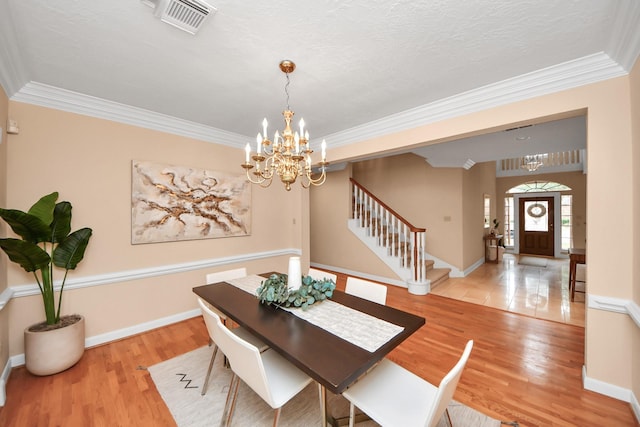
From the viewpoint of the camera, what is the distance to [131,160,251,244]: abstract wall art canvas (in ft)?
9.30

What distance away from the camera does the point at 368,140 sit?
3.27 m

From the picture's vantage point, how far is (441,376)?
2088mm

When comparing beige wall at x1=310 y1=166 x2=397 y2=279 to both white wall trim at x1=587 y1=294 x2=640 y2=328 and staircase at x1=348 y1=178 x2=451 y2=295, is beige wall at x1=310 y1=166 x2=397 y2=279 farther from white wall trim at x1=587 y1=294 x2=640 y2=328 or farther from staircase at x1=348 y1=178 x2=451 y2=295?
white wall trim at x1=587 y1=294 x2=640 y2=328

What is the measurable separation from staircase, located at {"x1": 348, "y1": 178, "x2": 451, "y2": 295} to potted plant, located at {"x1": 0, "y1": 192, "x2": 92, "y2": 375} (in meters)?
4.24

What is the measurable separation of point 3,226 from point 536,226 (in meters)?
11.4

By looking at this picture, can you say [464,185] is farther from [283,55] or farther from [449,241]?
[283,55]

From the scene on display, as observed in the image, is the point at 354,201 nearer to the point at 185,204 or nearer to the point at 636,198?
the point at 185,204

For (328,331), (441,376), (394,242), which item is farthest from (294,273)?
(394,242)

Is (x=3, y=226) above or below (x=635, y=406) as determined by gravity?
above

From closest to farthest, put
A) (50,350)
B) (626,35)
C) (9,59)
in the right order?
(626,35) → (9,59) → (50,350)

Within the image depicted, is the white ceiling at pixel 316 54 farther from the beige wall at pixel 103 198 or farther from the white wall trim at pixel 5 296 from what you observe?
the white wall trim at pixel 5 296

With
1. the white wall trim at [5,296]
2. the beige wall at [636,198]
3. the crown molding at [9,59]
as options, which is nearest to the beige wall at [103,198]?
the white wall trim at [5,296]

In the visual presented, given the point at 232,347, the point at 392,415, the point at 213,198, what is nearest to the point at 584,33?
the point at 392,415

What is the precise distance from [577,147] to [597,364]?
352 cm
